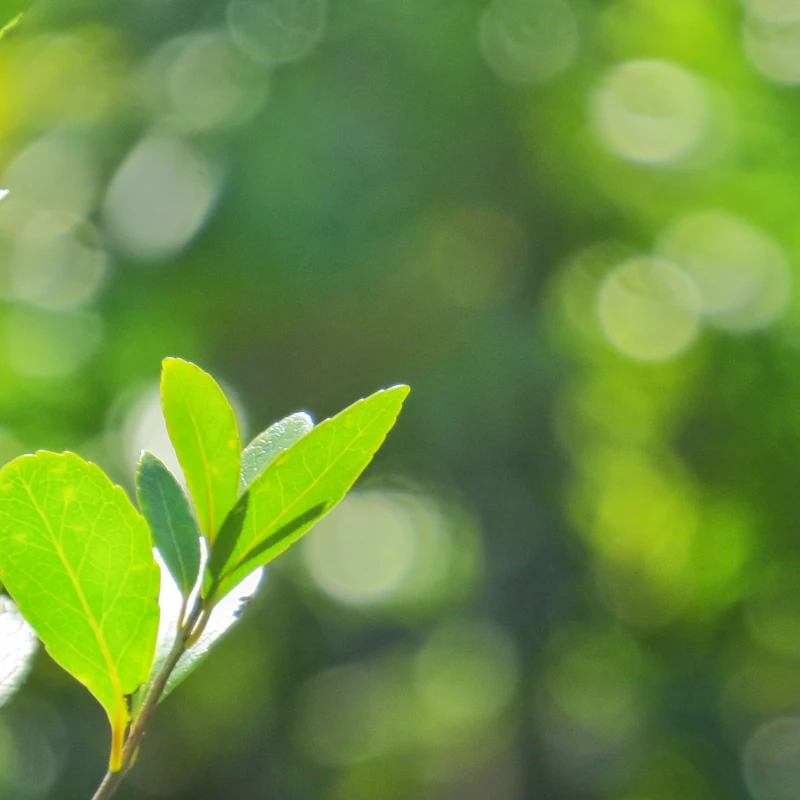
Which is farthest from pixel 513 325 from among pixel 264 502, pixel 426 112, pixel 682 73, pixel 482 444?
pixel 264 502

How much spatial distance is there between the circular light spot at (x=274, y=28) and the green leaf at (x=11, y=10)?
7.15ft

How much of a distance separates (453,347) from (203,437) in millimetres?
2322

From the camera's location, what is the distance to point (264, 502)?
0.33 meters

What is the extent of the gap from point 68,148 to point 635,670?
2212 mm

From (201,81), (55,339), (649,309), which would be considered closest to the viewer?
(55,339)

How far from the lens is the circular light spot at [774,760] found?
2900mm

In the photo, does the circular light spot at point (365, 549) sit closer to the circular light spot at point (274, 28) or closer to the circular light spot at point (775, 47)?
the circular light spot at point (274, 28)

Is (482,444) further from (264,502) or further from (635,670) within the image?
(264,502)

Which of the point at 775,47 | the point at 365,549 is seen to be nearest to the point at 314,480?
the point at 365,549

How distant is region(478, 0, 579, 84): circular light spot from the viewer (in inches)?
100

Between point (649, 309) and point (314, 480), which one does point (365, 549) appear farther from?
point (314, 480)

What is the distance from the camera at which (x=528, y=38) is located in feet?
8.44

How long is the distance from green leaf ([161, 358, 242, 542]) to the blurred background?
171cm

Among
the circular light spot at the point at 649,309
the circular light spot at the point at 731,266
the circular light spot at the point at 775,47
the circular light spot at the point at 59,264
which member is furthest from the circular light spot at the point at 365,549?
the circular light spot at the point at 775,47
